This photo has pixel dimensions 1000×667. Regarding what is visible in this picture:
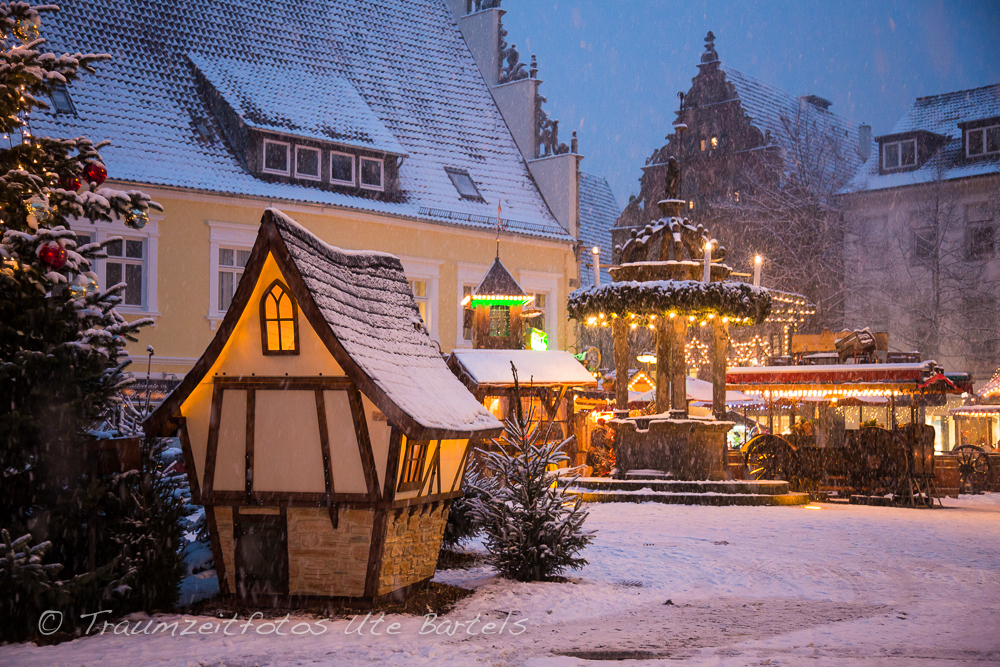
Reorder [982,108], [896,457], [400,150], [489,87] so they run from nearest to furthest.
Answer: [896,457] < [400,150] < [489,87] < [982,108]

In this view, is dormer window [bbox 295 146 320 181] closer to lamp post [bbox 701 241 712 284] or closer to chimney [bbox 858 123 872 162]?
lamp post [bbox 701 241 712 284]

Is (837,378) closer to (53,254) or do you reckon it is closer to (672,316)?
(672,316)

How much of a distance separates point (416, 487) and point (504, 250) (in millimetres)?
20774

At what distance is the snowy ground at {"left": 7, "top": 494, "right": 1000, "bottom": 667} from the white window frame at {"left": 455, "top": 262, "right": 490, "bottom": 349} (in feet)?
49.6

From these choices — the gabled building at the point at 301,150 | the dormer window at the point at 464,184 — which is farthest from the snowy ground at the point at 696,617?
the dormer window at the point at 464,184

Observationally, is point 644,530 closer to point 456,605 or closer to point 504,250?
point 456,605

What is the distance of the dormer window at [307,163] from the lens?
26.2 meters

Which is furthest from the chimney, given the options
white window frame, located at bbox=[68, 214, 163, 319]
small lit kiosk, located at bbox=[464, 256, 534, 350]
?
white window frame, located at bbox=[68, 214, 163, 319]

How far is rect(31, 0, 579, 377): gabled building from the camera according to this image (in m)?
23.7

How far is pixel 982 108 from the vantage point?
3888 centimetres

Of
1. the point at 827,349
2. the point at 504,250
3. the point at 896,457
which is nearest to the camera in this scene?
the point at 896,457

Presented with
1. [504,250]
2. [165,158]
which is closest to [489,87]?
[504,250]

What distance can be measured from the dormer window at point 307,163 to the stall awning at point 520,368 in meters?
7.60

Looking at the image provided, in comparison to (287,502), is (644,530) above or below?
below
